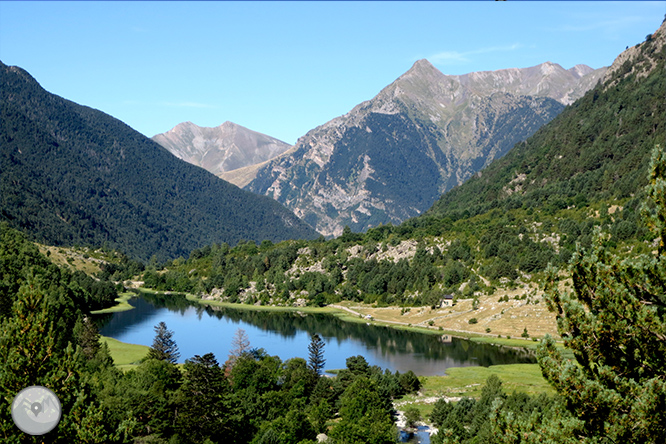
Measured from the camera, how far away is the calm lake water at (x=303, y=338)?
110 meters

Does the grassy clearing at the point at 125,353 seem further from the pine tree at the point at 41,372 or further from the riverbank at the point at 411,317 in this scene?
the pine tree at the point at 41,372

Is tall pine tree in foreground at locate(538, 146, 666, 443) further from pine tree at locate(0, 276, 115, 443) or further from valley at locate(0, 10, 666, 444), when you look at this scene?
pine tree at locate(0, 276, 115, 443)

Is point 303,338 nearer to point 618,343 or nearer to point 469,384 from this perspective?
point 469,384

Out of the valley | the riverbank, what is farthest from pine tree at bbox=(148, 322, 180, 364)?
the riverbank

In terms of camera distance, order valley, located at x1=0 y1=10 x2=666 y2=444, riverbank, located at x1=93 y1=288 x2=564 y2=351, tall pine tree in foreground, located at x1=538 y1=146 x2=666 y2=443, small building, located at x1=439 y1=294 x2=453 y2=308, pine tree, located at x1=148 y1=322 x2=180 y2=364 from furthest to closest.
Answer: small building, located at x1=439 y1=294 x2=453 y2=308 → riverbank, located at x1=93 y1=288 x2=564 y2=351 → pine tree, located at x1=148 y1=322 x2=180 y2=364 → valley, located at x1=0 y1=10 x2=666 y2=444 → tall pine tree in foreground, located at x1=538 y1=146 x2=666 y2=443

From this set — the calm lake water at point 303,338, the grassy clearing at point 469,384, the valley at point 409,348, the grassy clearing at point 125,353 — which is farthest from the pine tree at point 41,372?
the calm lake water at point 303,338

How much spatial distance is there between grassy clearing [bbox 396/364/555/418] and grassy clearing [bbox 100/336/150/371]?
49.7m

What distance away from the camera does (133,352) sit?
111812mm

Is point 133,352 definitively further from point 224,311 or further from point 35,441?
point 35,441

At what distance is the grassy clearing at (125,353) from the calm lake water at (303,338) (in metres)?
6.74

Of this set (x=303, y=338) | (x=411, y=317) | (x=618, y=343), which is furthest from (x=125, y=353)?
(x=618, y=343)

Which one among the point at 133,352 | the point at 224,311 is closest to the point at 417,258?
the point at 224,311

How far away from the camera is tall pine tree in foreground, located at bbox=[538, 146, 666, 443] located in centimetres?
1583

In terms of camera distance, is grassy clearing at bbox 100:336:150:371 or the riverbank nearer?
grassy clearing at bbox 100:336:150:371
